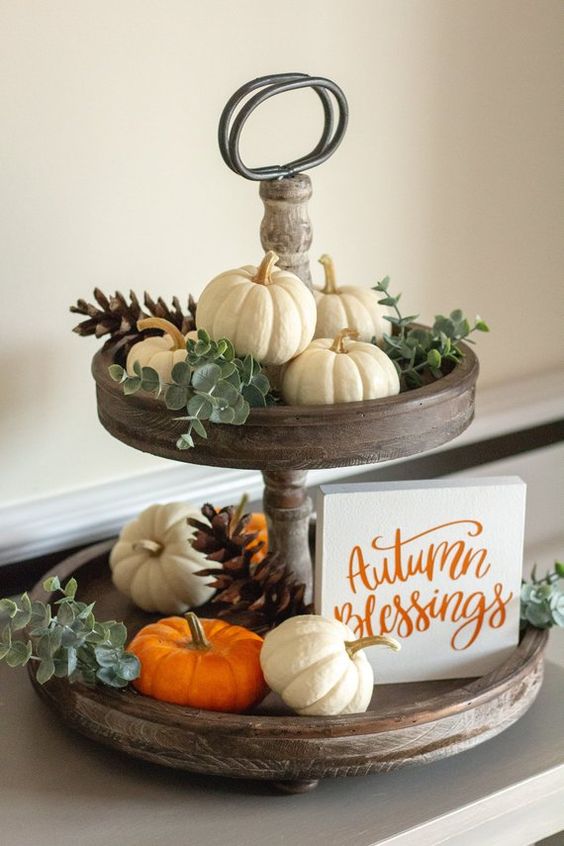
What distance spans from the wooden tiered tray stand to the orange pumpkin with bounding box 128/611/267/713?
0.6 inches

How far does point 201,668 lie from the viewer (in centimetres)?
73

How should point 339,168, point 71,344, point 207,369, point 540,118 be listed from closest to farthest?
point 207,369, point 71,344, point 339,168, point 540,118

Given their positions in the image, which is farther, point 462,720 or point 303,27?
point 303,27

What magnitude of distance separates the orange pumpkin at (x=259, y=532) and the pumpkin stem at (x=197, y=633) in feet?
0.34

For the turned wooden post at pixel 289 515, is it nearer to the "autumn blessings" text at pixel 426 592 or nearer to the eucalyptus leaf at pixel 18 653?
the "autumn blessings" text at pixel 426 592

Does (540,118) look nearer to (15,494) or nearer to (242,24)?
(242,24)

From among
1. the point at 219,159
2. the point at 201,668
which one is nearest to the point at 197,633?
the point at 201,668

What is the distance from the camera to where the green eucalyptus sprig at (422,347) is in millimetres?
789

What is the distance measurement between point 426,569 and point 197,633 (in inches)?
6.9

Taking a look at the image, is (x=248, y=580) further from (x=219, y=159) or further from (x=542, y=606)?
(x=219, y=159)

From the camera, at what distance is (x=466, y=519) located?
769 mm

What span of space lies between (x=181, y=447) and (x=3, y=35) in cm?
43

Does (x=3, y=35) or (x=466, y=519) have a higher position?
(x=3, y=35)

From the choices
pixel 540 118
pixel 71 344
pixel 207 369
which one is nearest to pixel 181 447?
pixel 207 369
